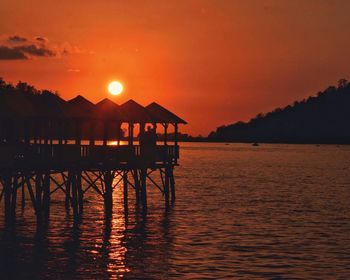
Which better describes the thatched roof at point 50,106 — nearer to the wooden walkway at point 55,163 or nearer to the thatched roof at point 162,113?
the wooden walkway at point 55,163

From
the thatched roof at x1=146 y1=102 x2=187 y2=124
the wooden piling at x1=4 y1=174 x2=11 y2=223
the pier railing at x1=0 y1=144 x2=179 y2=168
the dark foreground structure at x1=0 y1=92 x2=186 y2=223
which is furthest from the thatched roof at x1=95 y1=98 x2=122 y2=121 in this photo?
the wooden piling at x1=4 y1=174 x2=11 y2=223

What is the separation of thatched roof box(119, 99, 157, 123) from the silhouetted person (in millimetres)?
747

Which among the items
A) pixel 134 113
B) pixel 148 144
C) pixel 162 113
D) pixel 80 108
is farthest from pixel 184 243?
pixel 162 113

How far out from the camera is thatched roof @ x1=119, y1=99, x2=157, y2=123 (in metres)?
41.8

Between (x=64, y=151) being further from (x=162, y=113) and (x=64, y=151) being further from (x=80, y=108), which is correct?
(x=162, y=113)

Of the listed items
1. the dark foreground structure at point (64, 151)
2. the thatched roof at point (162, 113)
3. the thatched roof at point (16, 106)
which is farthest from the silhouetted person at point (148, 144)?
the thatched roof at point (16, 106)

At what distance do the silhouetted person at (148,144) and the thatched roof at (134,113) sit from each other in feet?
2.45

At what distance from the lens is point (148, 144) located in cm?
4291

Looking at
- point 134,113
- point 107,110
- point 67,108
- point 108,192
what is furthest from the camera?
point 134,113

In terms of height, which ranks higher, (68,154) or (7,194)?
(68,154)

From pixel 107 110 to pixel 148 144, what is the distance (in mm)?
3801

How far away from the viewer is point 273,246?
103ft

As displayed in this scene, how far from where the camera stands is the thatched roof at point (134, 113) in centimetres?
4175

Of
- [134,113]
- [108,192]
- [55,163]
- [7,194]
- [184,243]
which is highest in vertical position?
[134,113]
